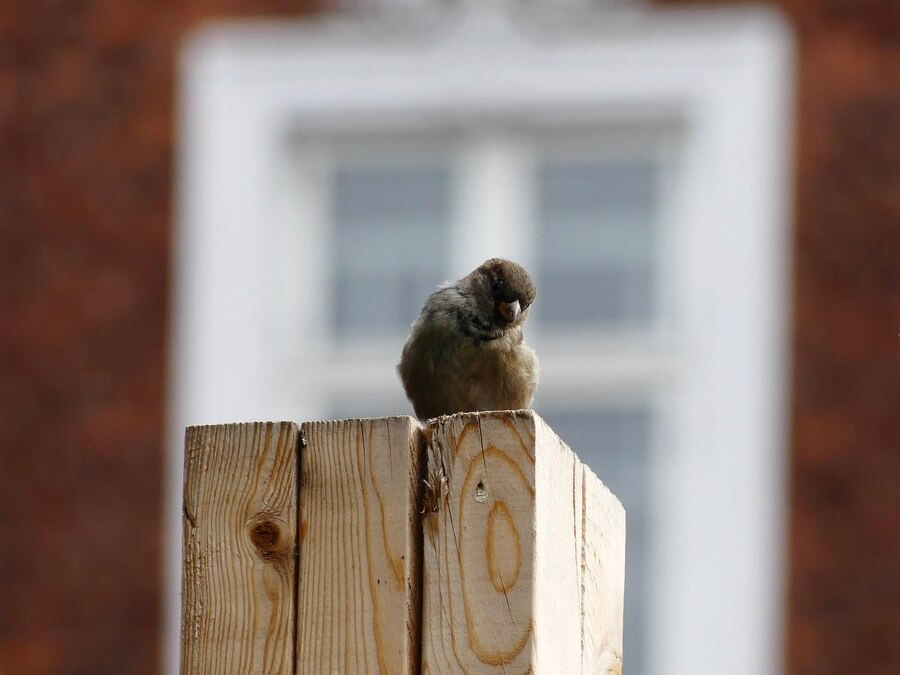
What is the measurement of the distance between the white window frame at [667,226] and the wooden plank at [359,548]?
14.4ft

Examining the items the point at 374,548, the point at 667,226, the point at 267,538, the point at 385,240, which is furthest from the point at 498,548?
the point at 385,240

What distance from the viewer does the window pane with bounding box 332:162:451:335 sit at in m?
7.79

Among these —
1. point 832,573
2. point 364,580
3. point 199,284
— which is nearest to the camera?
point 364,580

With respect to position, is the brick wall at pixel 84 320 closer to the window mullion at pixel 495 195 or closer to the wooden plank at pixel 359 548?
the window mullion at pixel 495 195

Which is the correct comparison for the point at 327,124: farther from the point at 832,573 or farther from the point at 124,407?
the point at 832,573

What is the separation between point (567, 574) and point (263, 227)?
16.1 ft

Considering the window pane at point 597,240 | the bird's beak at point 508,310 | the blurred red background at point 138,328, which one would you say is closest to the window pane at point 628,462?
the window pane at point 597,240

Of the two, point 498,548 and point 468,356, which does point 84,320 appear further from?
point 498,548

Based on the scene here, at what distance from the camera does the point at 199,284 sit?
7.57 meters

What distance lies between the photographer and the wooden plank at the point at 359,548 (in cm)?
266

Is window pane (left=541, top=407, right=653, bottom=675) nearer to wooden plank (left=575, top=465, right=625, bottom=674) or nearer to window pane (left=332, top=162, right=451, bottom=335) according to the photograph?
window pane (left=332, top=162, right=451, bottom=335)

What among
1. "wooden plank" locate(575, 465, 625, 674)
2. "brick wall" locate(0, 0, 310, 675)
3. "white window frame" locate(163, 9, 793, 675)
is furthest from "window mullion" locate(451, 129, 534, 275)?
"wooden plank" locate(575, 465, 625, 674)

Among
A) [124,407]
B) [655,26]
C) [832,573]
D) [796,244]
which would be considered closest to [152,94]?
[124,407]

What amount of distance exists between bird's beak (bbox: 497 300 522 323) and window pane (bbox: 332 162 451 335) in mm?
2859
